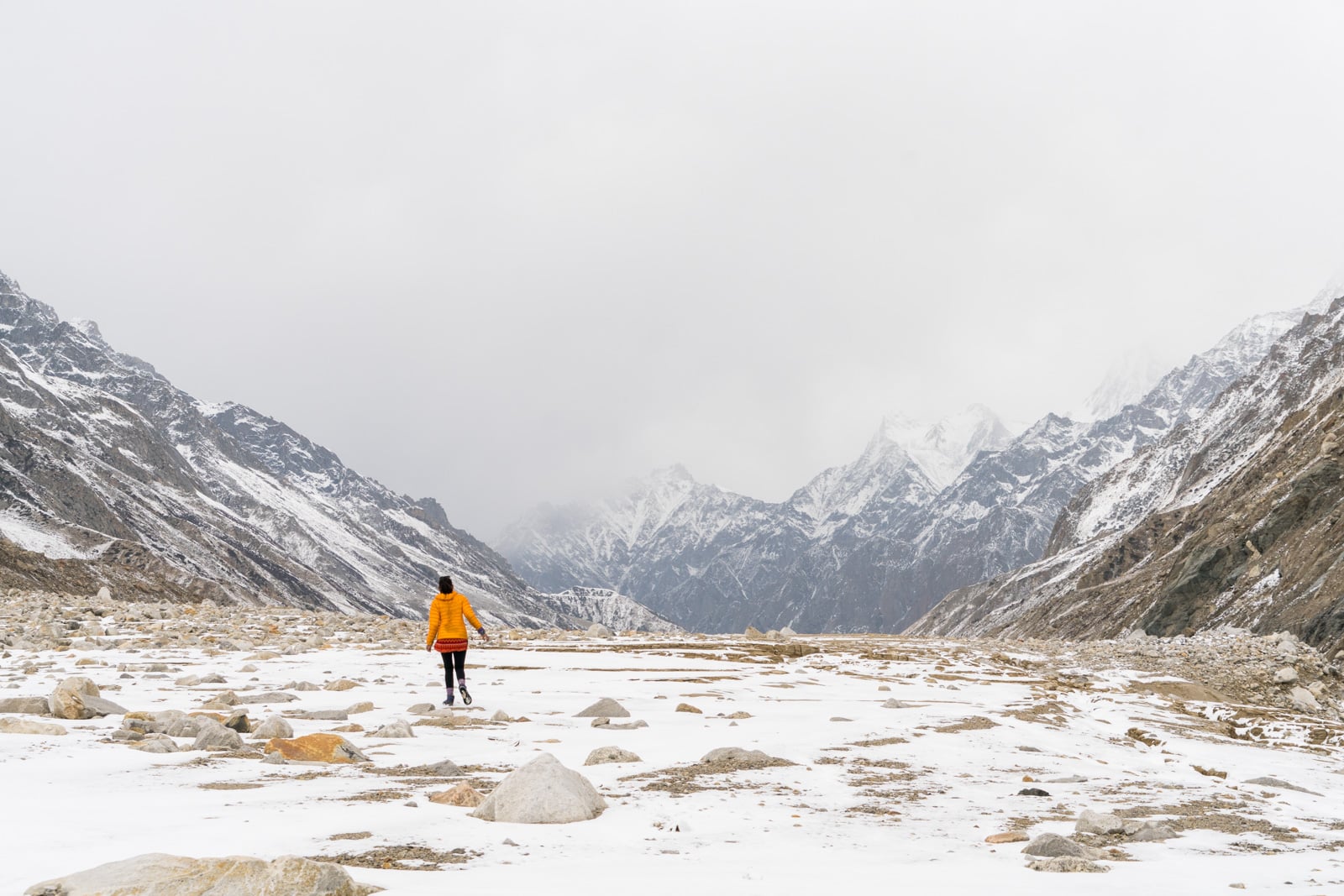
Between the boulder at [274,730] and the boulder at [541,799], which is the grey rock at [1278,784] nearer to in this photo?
the boulder at [541,799]

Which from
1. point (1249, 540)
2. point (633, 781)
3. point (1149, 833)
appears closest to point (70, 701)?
point (633, 781)

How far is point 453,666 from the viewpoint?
18.2m

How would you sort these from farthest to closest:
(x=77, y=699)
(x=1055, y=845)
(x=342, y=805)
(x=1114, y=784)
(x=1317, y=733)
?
(x=1317, y=733) < (x=77, y=699) < (x=1114, y=784) < (x=342, y=805) < (x=1055, y=845)

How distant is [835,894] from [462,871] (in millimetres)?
2805

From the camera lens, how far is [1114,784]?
1220 centimetres

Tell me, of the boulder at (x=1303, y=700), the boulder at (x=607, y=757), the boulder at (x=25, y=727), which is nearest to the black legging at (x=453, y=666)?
the boulder at (x=607, y=757)

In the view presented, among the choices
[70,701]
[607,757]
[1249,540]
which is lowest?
[607,757]

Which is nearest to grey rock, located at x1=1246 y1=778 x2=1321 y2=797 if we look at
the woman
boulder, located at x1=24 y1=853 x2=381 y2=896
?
boulder, located at x1=24 y1=853 x2=381 y2=896

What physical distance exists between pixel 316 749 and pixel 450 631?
7.00 meters

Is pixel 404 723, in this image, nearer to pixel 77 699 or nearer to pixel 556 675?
pixel 77 699

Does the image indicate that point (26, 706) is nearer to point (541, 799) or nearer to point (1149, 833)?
point (541, 799)

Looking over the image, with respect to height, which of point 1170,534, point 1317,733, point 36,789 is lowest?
point 1317,733

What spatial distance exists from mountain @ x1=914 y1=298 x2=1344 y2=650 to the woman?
3545 centimetres

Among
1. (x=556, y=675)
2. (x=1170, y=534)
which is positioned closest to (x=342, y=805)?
(x=556, y=675)
